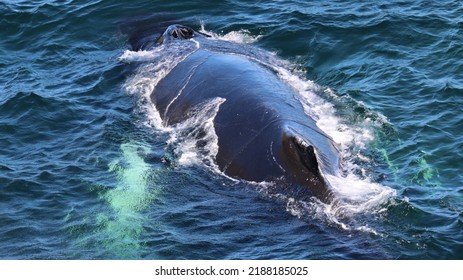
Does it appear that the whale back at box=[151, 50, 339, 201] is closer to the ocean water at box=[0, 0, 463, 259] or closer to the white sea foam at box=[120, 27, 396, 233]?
the white sea foam at box=[120, 27, 396, 233]

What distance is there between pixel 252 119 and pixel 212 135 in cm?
126

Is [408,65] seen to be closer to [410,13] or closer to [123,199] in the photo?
[410,13]

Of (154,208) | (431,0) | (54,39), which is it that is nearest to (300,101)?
(154,208)

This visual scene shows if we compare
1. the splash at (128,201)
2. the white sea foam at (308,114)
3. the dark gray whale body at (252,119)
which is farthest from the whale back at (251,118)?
the splash at (128,201)

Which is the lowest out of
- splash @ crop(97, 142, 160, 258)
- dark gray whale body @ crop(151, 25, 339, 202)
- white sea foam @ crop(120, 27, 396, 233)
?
splash @ crop(97, 142, 160, 258)

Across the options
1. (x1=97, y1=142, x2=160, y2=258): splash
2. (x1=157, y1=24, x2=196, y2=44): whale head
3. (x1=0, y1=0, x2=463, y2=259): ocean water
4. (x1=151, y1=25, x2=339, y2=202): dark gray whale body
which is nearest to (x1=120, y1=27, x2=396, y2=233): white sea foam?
(x1=0, y1=0, x2=463, y2=259): ocean water

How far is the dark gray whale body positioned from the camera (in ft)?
52.0

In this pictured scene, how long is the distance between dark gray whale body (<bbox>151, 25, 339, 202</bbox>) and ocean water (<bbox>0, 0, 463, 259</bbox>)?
0.38 meters

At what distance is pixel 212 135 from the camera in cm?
1856

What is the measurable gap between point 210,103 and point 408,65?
24.6ft

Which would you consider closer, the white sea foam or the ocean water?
the ocean water

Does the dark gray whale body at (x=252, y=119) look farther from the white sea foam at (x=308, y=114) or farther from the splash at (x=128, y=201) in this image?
the splash at (x=128, y=201)

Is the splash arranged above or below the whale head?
below

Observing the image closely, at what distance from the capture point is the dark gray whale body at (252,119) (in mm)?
15859
